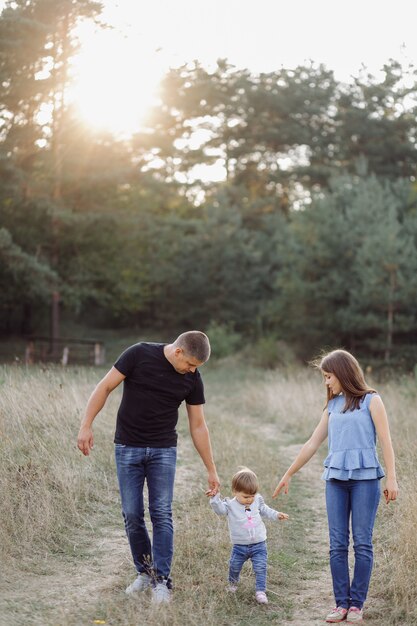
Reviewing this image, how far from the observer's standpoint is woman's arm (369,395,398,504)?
508 cm

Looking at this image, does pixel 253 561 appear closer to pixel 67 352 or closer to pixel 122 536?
pixel 122 536

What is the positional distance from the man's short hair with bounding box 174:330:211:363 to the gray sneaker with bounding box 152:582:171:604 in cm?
157

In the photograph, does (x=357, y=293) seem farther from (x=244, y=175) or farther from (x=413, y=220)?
(x=244, y=175)

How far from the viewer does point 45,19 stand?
90.4ft

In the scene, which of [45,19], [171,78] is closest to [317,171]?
[171,78]

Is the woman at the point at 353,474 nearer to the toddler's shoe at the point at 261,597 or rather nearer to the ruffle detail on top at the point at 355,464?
the ruffle detail on top at the point at 355,464

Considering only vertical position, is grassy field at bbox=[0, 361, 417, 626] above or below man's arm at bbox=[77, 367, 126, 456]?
below

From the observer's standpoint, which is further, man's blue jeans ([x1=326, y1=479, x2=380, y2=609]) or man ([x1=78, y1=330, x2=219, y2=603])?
man ([x1=78, y1=330, x2=219, y2=603])

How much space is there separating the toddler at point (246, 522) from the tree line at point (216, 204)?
19.3 m

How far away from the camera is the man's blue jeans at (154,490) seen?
5.41m

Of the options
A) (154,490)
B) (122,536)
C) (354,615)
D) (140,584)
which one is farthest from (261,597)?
(122,536)

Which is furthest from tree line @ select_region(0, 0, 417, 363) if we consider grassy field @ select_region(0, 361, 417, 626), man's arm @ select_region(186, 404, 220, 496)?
man's arm @ select_region(186, 404, 220, 496)

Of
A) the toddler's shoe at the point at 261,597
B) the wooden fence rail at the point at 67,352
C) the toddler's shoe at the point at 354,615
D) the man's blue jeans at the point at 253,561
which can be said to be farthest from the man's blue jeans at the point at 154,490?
the wooden fence rail at the point at 67,352

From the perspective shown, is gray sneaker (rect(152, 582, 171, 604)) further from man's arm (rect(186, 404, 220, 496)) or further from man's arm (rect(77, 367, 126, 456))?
→ man's arm (rect(77, 367, 126, 456))
